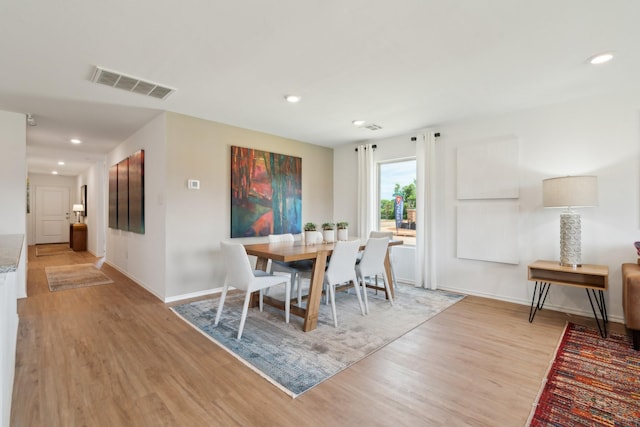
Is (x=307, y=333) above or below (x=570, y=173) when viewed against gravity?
below

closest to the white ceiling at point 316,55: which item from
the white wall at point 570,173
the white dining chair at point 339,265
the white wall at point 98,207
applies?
the white wall at point 570,173

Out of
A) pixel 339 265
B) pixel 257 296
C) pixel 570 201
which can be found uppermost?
pixel 570 201

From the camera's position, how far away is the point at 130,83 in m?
2.96

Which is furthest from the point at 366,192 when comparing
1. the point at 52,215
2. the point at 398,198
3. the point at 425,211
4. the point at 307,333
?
the point at 52,215

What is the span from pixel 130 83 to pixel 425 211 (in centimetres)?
401

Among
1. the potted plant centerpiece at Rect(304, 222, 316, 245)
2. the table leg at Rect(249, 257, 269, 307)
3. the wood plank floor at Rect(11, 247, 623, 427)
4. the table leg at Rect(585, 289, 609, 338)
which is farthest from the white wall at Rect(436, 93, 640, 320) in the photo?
the table leg at Rect(249, 257, 269, 307)

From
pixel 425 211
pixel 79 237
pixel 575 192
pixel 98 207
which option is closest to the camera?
pixel 575 192

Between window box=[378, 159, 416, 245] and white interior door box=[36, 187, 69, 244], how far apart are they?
424 inches

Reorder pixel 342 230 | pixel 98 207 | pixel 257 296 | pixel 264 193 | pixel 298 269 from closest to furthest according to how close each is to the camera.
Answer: pixel 298 269, pixel 257 296, pixel 342 230, pixel 264 193, pixel 98 207

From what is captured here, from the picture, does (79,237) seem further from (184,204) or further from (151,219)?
(184,204)

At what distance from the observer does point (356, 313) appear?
3.45 metres

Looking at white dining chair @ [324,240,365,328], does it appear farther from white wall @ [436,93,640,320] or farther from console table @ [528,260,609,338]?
white wall @ [436,93,640,320]

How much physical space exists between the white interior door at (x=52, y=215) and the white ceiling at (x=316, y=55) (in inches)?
311

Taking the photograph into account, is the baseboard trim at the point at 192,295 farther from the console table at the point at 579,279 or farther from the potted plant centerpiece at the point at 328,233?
the console table at the point at 579,279
